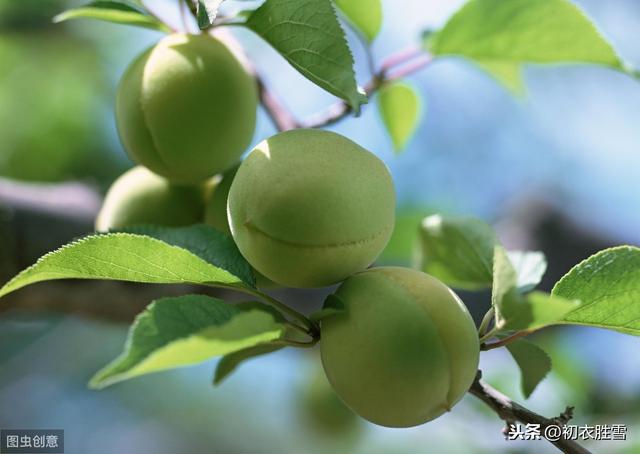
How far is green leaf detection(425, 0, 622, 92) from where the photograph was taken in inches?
34.9

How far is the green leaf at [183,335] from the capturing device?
16.3 inches

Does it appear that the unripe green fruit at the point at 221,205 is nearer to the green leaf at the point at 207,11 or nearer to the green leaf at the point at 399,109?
the green leaf at the point at 207,11

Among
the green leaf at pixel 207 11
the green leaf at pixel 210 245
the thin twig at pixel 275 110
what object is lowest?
the green leaf at pixel 210 245

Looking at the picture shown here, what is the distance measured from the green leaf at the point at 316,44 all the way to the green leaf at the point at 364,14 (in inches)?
12.0

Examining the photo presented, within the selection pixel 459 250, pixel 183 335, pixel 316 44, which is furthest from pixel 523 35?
pixel 183 335

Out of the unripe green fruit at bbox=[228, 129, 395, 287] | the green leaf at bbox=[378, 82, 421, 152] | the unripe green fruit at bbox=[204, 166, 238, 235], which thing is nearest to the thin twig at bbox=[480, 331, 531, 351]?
the unripe green fruit at bbox=[228, 129, 395, 287]

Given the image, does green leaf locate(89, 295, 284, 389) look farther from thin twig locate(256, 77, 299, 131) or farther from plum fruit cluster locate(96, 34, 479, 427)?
thin twig locate(256, 77, 299, 131)

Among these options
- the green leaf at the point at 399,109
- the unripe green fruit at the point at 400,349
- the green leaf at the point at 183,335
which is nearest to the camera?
the green leaf at the point at 183,335

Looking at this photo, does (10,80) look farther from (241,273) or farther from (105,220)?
(241,273)

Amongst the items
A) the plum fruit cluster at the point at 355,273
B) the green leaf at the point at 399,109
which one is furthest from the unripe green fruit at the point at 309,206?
the green leaf at the point at 399,109

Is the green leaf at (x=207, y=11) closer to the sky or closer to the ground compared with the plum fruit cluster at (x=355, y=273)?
closer to the sky

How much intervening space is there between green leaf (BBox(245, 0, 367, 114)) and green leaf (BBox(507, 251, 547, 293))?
0.24 m

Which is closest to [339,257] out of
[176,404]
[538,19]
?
[538,19]

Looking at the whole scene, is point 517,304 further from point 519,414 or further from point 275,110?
point 275,110
